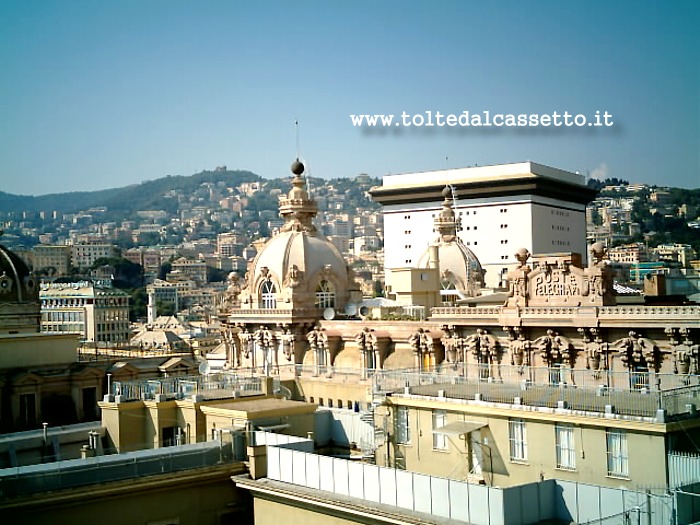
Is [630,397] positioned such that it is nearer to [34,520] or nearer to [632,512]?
[632,512]

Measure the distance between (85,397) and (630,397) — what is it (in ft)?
101

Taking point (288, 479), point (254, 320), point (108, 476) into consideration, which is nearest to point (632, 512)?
point (288, 479)

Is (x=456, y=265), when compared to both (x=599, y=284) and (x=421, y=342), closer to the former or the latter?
(x=421, y=342)

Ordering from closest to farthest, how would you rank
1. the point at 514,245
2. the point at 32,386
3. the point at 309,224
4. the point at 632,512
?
the point at 632,512, the point at 32,386, the point at 309,224, the point at 514,245

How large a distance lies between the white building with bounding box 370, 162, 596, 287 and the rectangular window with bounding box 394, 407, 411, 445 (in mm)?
91902

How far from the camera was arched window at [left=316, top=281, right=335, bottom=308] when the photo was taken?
53656mm

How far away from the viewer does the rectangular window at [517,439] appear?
22828mm

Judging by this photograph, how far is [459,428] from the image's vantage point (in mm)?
23500

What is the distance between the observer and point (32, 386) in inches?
1756

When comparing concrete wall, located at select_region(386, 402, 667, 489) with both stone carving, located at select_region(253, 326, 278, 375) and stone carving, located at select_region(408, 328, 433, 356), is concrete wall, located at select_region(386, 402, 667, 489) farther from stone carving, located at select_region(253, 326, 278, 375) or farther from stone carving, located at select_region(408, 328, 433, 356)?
stone carving, located at select_region(253, 326, 278, 375)

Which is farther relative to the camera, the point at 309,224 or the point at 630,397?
the point at 309,224

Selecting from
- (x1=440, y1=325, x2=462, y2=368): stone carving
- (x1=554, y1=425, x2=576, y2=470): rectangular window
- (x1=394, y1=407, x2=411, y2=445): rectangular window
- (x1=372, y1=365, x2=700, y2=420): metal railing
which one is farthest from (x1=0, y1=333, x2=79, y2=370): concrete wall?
(x1=554, y1=425, x2=576, y2=470): rectangular window

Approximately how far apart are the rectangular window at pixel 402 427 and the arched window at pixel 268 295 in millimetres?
28142

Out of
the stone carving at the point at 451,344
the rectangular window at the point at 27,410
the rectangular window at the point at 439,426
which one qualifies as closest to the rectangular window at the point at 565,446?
the rectangular window at the point at 439,426
